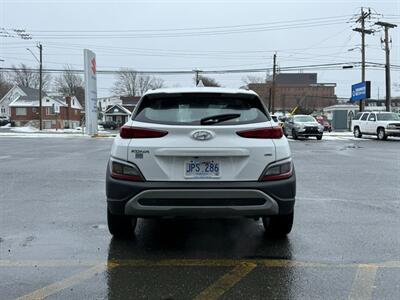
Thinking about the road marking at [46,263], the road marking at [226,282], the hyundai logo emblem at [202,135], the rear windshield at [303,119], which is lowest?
the road marking at [226,282]

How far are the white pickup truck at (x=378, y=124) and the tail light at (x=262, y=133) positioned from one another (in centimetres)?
2775

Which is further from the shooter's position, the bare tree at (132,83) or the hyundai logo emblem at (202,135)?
the bare tree at (132,83)

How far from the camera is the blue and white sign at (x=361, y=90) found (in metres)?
44.0

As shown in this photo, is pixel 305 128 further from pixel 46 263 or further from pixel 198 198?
pixel 46 263

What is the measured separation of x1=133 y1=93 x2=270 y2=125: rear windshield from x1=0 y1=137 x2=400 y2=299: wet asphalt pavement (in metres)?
1.38

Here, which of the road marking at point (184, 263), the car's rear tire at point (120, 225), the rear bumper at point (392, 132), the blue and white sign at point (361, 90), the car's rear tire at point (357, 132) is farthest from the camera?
the blue and white sign at point (361, 90)

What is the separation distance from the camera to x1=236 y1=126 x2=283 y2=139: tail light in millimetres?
4965

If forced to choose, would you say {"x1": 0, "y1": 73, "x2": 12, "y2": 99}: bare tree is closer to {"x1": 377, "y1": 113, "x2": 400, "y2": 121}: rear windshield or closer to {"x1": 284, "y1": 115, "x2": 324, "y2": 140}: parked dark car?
{"x1": 284, "y1": 115, "x2": 324, "y2": 140}: parked dark car

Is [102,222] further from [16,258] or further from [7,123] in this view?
[7,123]

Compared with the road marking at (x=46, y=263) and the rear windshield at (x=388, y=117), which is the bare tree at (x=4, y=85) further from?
the road marking at (x=46, y=263)

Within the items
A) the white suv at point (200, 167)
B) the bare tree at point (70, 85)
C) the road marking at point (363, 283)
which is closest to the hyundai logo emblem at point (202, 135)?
the white suv at point (200, 167)

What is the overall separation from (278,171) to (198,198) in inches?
33.9

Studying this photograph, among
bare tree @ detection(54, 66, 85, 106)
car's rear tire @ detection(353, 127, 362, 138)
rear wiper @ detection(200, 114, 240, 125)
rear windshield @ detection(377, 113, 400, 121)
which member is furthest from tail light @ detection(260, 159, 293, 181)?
bare tree @ detection(54, 66, 85, 106)

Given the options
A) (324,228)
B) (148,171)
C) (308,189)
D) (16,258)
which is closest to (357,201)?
(308,189)
